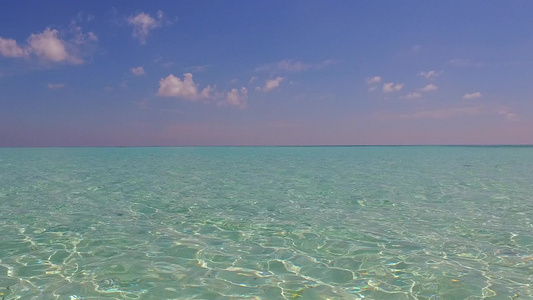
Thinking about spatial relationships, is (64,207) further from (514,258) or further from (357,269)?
(514,258)

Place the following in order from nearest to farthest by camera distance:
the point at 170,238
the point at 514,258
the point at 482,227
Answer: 1. the point at 514,258
2. the point at 170,238
3. the point at 482,227

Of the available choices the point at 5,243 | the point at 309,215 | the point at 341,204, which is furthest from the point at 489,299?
the point at 5,243

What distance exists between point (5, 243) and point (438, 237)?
353 inches

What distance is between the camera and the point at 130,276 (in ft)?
19.0

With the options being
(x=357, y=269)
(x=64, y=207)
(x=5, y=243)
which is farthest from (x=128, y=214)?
(x=357, y=269)

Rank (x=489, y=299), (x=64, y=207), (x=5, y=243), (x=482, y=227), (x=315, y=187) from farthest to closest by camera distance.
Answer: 1. (x=315, y=187)
2. (x=64, y=207)
3. (x=482, y=227)
4. (x=5, y=243)
5. (x=489, y=299)

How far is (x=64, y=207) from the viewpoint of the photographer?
1162 cm

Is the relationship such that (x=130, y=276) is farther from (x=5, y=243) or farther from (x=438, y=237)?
(x=438, y=237)

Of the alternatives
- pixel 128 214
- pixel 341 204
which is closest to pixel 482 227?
pixel 341 204

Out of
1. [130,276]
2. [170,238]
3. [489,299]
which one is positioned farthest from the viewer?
[170,238]

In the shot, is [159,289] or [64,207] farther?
[64,207]

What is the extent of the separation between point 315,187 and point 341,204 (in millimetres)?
4431

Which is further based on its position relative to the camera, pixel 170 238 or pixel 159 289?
pixel 170 238

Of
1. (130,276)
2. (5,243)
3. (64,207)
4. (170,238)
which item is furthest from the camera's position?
(64,207)
